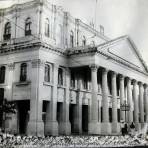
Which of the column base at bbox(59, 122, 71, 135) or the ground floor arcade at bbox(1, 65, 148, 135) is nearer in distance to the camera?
the ground floor arcade at bbox(1, 65, 148, 135)

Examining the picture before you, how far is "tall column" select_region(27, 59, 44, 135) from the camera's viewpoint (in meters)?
23.3

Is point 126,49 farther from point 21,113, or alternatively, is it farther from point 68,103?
point 21,113

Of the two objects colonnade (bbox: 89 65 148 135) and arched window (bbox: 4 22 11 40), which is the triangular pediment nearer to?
colonnade (bbox: 89 65 148 135)

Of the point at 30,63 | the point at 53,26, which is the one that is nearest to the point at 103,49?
the point at 53,26

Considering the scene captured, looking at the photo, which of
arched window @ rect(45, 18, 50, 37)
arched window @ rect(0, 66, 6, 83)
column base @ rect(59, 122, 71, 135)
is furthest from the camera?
arched window @ rect(0, 66, 6, 83)

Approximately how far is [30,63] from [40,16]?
4.34 m

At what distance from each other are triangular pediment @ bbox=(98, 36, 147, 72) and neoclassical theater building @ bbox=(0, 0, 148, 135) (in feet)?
0.32

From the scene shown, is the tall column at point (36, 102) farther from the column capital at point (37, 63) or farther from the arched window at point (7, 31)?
the arched window at point (7, 31)

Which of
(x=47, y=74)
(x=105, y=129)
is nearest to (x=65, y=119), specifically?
(x=105, y=129)

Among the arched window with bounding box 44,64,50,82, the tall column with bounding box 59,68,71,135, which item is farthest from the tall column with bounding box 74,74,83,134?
the arched window with bounding box 44,64,50,82

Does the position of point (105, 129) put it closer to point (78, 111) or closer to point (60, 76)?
point (78, 111)

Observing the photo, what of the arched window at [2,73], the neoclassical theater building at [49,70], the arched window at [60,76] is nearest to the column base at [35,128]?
the neoclassical theater building at [49,70]

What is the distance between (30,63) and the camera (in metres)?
24.8

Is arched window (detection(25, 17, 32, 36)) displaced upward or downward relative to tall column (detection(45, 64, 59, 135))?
upward
